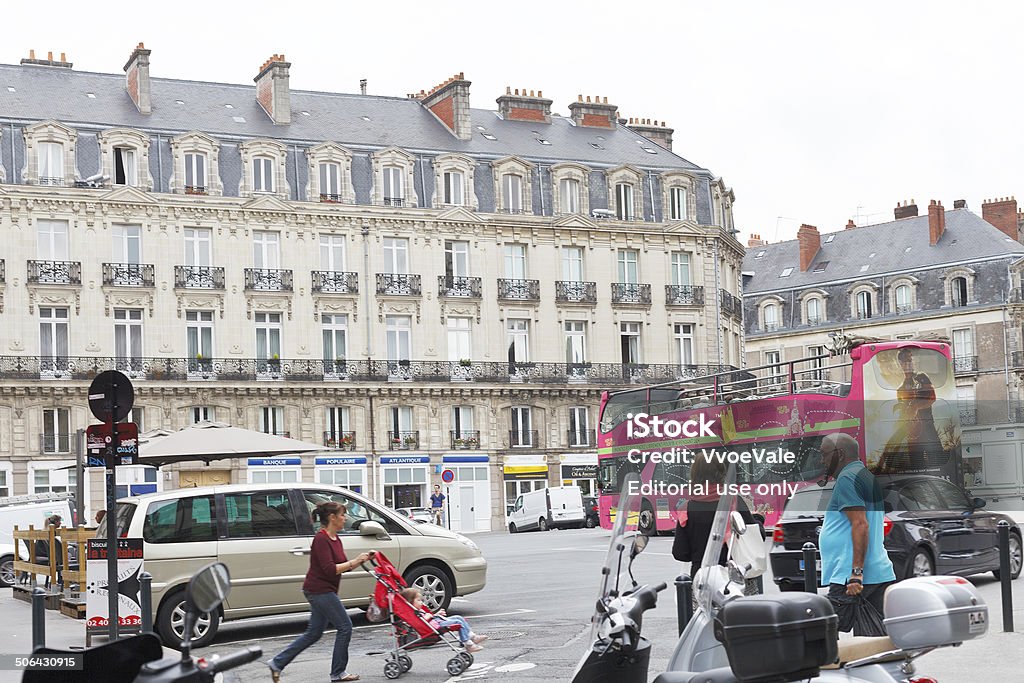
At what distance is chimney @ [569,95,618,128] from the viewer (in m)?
62.8

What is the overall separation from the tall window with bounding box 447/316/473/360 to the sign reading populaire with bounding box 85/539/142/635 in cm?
4157

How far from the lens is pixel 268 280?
5231 cm

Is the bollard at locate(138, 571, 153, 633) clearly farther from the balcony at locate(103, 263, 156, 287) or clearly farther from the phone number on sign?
the balcony at locate(103, 263, 156, 287)

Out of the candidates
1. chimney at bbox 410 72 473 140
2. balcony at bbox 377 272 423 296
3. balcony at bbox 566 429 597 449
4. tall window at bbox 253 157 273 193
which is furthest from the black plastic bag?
chimney at bbox 410 72 473 140

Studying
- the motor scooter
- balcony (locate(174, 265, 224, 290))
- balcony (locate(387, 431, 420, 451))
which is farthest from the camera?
balcony (locate(387, 431, 420, 451))

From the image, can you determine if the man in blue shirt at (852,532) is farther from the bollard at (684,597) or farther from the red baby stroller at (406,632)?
the red baby stroller at (406,632)

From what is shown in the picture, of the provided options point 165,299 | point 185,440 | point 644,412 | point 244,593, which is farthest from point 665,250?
point 244,593

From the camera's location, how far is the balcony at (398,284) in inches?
2125

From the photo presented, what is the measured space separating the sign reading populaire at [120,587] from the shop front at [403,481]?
130ft

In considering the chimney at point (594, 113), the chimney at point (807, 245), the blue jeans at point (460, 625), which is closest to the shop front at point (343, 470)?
the chimney at point (594, 113)

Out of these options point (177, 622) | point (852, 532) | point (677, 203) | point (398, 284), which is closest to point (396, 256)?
point (398, 284)

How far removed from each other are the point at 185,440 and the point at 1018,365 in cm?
5772

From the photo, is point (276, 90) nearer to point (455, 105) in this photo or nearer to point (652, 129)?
point (455, 105)

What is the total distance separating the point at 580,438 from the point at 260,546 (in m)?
43.1
